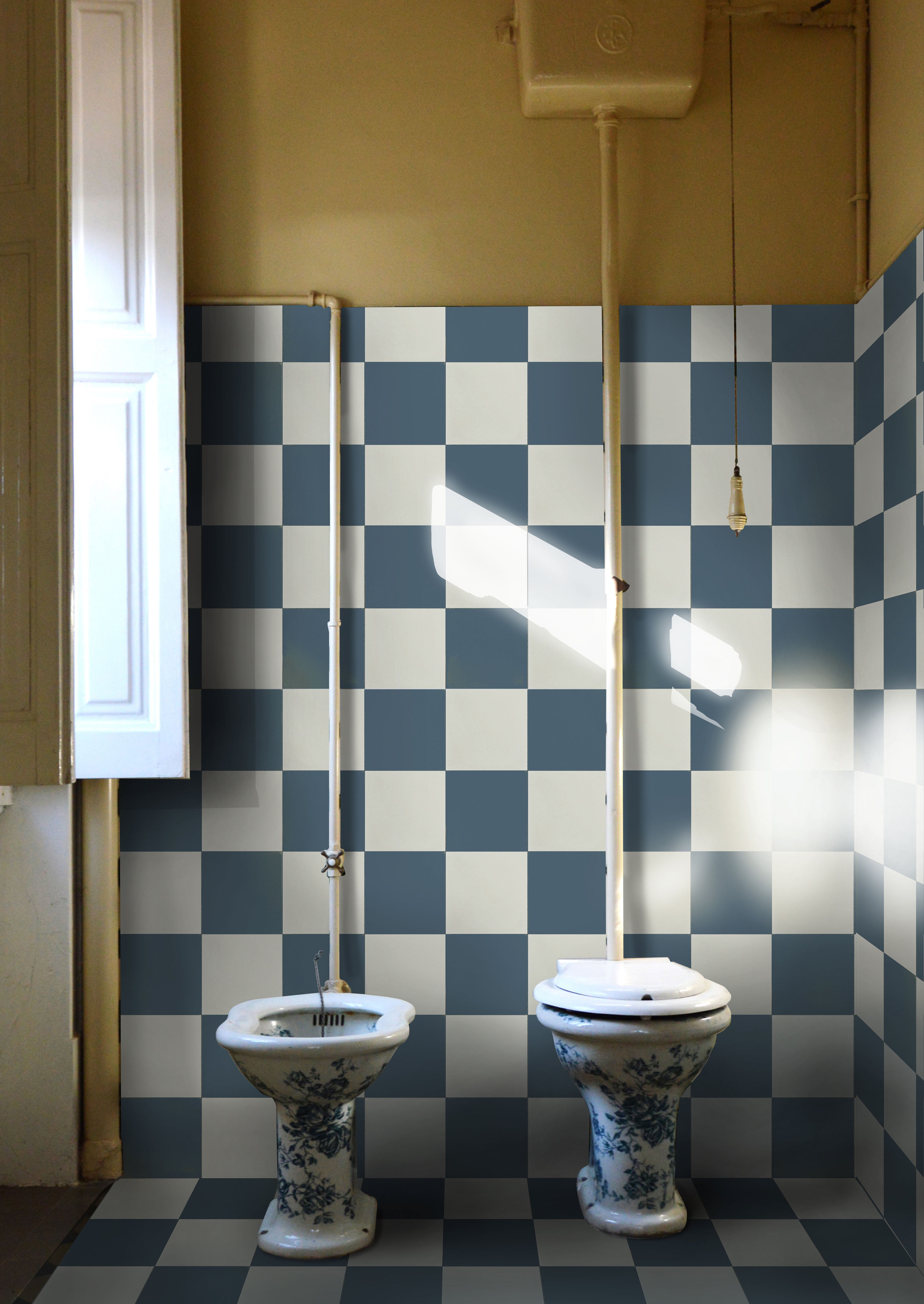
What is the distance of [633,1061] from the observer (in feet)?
6.63

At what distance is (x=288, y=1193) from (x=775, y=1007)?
113 cm

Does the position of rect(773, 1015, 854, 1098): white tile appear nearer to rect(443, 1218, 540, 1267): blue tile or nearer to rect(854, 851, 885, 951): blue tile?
rect(854, 851, 885, 951): blue tile

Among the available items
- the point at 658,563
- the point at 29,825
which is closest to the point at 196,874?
the point at 29,825

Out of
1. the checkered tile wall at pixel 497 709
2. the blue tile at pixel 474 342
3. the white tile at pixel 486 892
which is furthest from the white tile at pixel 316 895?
the blue tile at pixel 474 342

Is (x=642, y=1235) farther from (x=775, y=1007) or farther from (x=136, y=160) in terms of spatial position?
(x=136, y=160)

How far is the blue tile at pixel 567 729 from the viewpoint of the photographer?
240cm

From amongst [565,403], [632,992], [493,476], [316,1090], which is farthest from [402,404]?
[316,1090]

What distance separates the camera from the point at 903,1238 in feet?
6.78

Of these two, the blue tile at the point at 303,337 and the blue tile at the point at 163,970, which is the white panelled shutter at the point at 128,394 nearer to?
the blue tile at the point at 303,337

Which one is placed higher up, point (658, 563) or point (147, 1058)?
point (658, 563)

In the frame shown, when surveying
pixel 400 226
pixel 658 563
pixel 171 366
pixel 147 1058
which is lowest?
pixel 147 1058

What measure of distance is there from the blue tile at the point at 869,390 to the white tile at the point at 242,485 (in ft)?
4.34

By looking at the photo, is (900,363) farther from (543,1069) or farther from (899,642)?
(543,1069)

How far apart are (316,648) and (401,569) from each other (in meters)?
0.27
